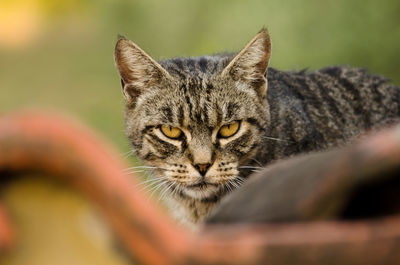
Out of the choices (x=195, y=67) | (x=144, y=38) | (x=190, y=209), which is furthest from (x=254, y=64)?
(x=144, y=38)

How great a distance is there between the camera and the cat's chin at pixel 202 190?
3.31m

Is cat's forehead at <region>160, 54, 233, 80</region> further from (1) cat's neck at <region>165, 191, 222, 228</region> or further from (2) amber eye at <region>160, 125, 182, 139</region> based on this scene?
(1) cat's neck at <region>165, 191, 222, 228</region>

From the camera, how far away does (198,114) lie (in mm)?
3424

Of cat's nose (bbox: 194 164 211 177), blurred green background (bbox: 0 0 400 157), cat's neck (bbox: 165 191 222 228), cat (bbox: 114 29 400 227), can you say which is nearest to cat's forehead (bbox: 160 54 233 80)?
cat (bbox: 114 29 400 227)

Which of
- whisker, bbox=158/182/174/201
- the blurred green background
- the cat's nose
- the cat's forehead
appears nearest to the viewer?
the cat's nose

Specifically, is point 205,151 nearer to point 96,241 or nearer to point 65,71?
point 96,241

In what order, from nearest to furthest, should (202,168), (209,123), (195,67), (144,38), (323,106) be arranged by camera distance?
(202,168) → (209,123) → (195,67) → (323,106) → (144,38)

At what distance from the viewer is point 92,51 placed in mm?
10875

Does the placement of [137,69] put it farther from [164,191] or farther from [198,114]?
[164,191]

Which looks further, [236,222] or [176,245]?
Result: [236,222]

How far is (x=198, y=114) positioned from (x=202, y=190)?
382 mm

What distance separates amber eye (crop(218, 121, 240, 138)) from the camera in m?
3.47

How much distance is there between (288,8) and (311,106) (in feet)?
13.2

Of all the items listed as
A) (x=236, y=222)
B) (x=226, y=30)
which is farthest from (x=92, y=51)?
(x=236, y=222)
